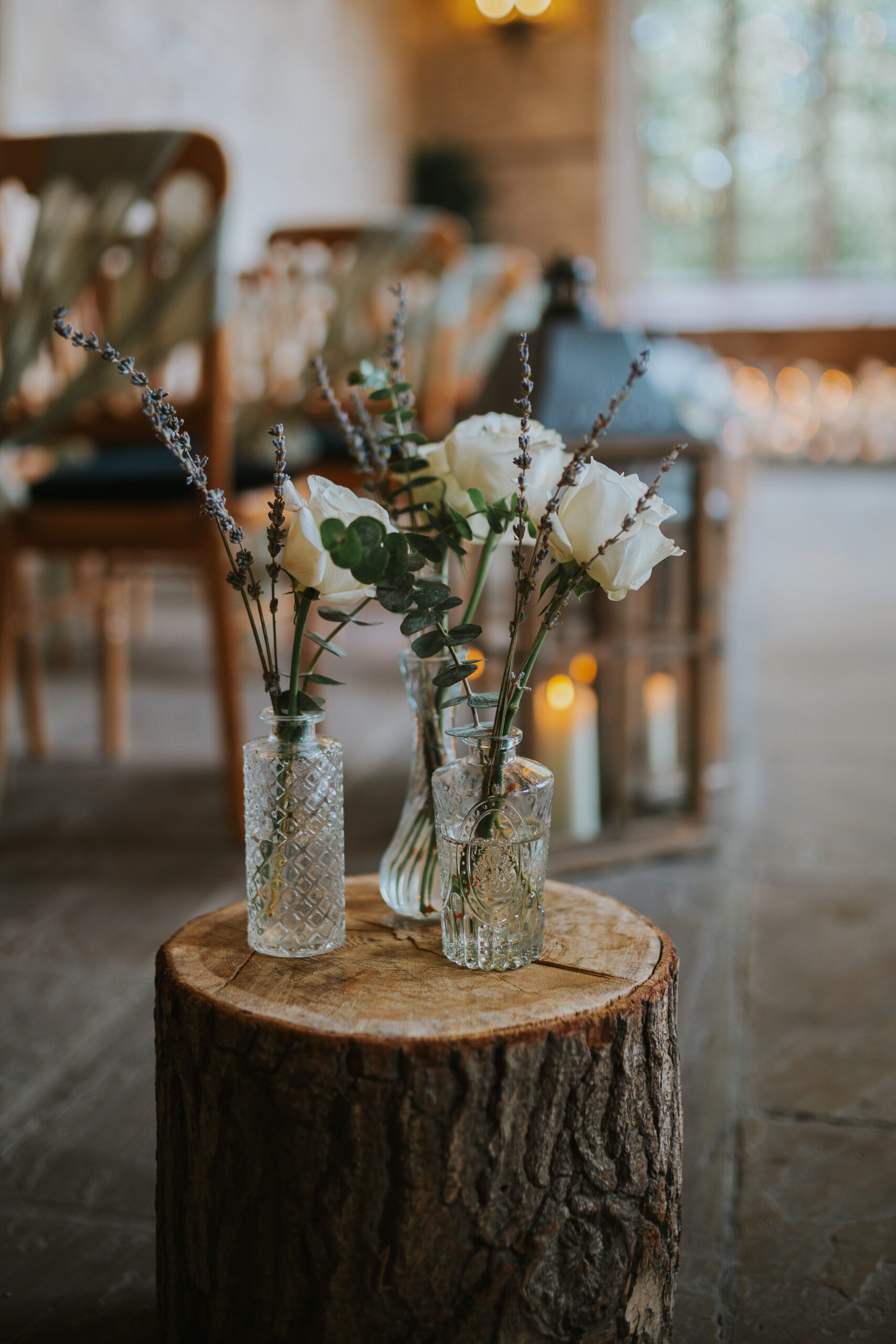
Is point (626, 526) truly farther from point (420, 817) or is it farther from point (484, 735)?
point (420, 817)

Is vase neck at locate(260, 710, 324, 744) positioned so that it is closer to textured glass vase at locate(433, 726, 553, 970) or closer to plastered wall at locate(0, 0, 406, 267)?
textured glass vase at locate(433, 726, 553, 970)

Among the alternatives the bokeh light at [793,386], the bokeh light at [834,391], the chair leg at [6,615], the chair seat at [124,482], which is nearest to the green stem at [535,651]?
the chair seat at [124,482]

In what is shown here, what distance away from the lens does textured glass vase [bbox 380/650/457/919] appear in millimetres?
895

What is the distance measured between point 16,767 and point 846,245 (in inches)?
379

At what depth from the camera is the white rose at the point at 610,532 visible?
Answer: 2.43 feet

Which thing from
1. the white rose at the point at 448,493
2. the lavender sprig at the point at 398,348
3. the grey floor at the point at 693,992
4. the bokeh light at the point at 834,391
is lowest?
the grey floor at the point at 693,992

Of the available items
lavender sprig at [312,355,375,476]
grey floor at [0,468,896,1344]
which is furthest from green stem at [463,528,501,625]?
grey floor at [0,468,896,1344]

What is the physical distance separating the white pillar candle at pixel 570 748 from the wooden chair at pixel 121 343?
1.71ft

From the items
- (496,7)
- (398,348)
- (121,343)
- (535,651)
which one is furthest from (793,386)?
(535,651)

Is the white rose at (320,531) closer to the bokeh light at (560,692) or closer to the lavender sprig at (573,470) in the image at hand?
the lavender sprig at (573,470)

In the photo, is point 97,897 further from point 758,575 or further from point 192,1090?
point 758,575

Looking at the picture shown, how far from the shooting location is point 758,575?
16.0 feet

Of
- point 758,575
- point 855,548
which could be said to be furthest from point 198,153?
point 855,548

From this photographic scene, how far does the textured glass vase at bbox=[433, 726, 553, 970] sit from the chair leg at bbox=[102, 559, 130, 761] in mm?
1775
